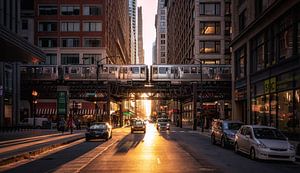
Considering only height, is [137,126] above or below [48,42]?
below

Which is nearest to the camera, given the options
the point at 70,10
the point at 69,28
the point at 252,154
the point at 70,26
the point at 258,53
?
the point at 252,154

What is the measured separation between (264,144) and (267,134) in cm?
189

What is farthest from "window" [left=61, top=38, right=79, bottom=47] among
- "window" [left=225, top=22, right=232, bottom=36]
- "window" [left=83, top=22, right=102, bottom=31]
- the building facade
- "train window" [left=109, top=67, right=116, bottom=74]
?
the building facade

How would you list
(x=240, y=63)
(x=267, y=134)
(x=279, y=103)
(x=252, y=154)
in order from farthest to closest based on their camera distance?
(x=240, y=63) < (x=279, y=103) < (x=267, y=134) < (x=252, y=154)

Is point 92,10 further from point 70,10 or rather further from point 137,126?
point 137,126

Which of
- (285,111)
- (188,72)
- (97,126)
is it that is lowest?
(97,126)

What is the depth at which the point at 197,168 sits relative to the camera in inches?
679

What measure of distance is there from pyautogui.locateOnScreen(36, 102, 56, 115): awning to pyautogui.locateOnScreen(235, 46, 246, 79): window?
4128 cm

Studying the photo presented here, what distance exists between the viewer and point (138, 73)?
74688mm

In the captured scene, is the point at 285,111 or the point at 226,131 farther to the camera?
the point at 285,111

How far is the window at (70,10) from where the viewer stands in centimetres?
9931

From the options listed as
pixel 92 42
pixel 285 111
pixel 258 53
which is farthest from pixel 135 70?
pixel 285 111

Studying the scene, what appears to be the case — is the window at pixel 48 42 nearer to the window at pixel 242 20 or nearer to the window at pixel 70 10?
the window at pixel 70 10

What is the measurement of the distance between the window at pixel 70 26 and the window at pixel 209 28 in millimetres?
26539
